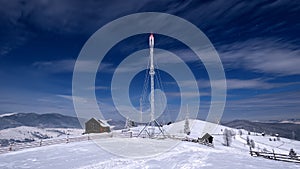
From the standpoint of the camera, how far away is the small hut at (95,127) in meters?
63.5

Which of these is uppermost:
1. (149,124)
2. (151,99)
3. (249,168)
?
(151,99)

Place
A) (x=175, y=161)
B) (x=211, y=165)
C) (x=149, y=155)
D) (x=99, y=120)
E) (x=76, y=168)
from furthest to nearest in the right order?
(x=99, y=120)
(x=149, y=155)
(x=175, y=161)
(x=211, y=165)
(x=76, y=168)

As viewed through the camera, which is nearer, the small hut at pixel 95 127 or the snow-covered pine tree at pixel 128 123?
the small hut at pixel 95 127

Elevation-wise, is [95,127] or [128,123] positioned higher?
[128,123]

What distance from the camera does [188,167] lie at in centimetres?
1972

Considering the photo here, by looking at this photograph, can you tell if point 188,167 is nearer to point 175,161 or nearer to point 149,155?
point 175,161

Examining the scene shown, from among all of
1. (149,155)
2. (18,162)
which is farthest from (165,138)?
(18,162)

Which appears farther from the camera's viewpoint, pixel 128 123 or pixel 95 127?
pixel 128 123

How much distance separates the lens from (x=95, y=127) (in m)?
63.9

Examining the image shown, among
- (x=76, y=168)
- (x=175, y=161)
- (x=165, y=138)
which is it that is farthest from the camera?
(x=165, y=138)

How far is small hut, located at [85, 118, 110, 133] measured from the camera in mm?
63531

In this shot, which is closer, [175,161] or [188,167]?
[188,167]

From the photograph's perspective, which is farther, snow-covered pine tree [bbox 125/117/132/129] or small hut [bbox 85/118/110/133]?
snow-covered pine tree [bbox 125/117/132/129]

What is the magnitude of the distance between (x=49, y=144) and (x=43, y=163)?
1423cm
